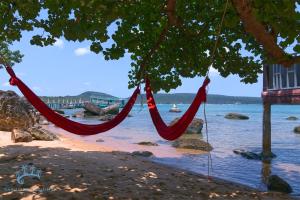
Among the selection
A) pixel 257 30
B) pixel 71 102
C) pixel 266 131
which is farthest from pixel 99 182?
pixel 71 102

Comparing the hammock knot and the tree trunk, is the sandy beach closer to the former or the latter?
the hammock knot

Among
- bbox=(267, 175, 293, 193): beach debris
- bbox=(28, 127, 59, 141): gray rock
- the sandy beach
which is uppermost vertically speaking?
bbox=(28, 127, 59, 141): gray rock

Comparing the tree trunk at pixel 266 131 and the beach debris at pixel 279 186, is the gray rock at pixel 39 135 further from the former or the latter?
the beach debris at pixel 279 186

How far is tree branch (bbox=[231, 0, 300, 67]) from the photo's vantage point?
17.1 feet

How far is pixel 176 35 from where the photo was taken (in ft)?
25.7

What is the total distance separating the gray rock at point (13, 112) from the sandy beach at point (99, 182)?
6192mm

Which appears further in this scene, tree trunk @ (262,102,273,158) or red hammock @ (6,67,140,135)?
tree trunk @ (262,102,273,158)

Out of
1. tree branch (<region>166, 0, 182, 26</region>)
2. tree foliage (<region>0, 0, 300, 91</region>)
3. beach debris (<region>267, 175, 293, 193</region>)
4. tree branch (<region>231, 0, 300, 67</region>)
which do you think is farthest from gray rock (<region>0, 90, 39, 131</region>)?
tree branch (<region>231, 0, 300, 67</region>)

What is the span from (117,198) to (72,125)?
1386mm

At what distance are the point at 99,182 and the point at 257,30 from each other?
150 inches

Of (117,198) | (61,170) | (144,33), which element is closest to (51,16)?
(144,33)

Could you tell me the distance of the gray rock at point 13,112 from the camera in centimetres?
1529

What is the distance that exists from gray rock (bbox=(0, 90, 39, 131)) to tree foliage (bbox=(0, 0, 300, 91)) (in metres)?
8.41

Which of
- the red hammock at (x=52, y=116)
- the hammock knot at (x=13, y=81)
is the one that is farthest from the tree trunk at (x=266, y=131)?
the hammock knot at (x=13, y=81)
